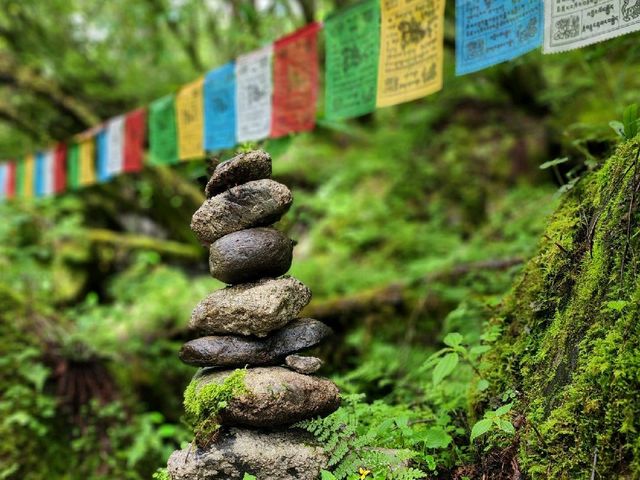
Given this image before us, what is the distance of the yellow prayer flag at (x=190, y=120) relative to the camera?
234 inches

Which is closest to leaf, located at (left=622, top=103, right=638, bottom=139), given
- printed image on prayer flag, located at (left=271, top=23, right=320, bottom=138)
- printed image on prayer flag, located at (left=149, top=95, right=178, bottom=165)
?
printed image on prayer flag, located at (left=271, top=23, right=320, bottom=138)

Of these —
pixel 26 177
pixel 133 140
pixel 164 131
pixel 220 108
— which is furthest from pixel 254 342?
pixel 26 177

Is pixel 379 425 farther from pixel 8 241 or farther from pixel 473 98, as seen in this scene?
pixel 473 98

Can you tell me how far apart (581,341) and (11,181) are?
10739mm

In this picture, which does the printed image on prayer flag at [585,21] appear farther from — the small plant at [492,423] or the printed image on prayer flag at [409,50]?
the small plant at [492,423]

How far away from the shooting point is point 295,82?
493cm

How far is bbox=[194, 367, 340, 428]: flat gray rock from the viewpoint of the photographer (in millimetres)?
2566

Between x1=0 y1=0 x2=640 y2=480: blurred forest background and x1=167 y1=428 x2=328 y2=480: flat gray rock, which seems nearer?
x1=167 y1=428 x2=328 y2=480: flat gray rock

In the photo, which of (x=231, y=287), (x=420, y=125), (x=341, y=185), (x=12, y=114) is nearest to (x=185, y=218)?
(x=341, y=185)

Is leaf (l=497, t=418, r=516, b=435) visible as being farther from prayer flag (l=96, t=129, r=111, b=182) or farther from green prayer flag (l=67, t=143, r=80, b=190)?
green prayer flag (l=67, t=143, r=80, b=190)

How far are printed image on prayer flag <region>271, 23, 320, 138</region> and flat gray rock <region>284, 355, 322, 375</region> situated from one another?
258 cm

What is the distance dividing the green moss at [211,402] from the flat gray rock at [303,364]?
10.3 inches

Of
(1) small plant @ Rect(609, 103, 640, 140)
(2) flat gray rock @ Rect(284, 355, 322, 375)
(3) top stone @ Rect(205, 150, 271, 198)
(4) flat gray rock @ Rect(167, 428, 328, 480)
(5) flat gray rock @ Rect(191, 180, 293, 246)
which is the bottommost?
(4) flat gray rock @ Rect(167, 428, 328, 480)

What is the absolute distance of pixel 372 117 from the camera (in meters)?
12.5
